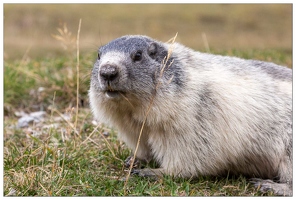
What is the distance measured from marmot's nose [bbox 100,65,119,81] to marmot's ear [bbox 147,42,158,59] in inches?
27.7

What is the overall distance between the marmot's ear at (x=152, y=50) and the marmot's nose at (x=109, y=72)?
70cm

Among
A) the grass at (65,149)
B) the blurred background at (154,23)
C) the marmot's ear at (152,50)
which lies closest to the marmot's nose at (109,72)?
the marmot's ear at (152,50)

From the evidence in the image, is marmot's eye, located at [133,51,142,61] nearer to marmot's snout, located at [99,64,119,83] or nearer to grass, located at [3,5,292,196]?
marmot's snout, located at [99,64,119,83]

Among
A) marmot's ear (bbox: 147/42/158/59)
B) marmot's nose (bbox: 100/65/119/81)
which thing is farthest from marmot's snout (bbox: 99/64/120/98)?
marmot's ear (bbox: 147/42/158/59)

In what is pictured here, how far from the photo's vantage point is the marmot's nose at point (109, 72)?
5191mm

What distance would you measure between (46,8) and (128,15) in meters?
4.65

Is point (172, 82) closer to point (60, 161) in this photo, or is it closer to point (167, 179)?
point (167, 179)

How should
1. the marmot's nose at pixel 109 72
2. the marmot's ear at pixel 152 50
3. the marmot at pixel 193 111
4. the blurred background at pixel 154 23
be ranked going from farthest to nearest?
the blurred background at pixel 154 23, the marmot's ear at pixel 152 50, the marmot at pixel 193 111, the marmot's nose at pixel 109 72

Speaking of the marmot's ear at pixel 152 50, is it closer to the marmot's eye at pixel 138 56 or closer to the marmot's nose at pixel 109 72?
the marmot's eye at pixel 138 56

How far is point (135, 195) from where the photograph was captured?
17.1ft

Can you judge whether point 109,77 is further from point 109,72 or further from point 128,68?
point 128,68

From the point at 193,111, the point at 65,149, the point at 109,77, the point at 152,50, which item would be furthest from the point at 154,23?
the point at 109,77

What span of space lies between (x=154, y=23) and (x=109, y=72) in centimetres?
2127

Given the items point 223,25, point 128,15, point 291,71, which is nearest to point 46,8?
point 128,15
